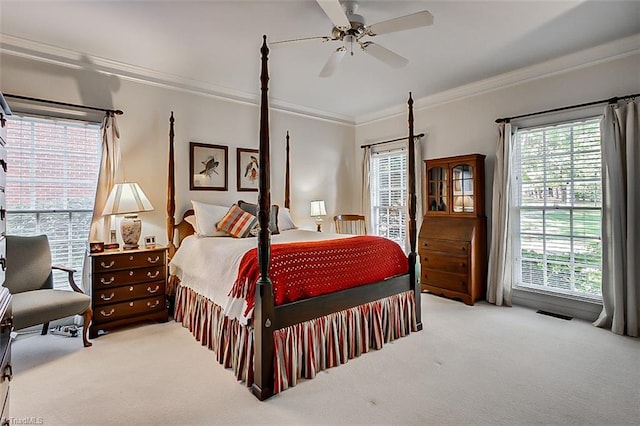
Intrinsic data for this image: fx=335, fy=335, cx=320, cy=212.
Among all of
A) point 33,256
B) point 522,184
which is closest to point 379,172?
point 522,184

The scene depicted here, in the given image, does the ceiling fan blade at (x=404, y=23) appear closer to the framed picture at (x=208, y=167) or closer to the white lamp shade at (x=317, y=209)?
the framed picture at (x=208, y=167)

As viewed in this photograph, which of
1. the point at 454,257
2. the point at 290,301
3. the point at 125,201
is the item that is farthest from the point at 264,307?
the point at 454,257

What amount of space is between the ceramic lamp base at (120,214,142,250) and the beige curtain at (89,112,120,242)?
278 mm

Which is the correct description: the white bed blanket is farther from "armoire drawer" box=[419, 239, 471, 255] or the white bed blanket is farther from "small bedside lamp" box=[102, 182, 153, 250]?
"armoire drawer" box=[419, 239, 471, 255]

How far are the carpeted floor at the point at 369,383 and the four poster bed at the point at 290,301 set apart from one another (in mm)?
128

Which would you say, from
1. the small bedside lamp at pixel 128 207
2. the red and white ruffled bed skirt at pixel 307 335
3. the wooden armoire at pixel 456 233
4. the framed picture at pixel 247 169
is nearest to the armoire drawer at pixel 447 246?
the wooden armoire at pixel 456 233

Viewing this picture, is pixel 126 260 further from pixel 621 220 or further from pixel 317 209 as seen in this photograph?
pixel 621 220

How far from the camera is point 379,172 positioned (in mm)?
5809

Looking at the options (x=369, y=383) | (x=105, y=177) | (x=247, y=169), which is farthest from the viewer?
(x=247, y=169)

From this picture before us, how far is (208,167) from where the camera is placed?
14.4 feet

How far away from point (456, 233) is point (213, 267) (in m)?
2.98

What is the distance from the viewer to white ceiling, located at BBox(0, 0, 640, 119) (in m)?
2.62

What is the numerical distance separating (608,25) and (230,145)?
4.19 m

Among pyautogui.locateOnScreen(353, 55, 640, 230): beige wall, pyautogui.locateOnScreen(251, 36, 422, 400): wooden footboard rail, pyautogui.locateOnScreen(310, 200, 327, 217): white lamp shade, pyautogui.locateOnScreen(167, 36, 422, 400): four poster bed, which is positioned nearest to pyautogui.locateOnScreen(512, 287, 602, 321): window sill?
pyautogui.locateOnScreen(353, 55, 640, 230): beige wall
